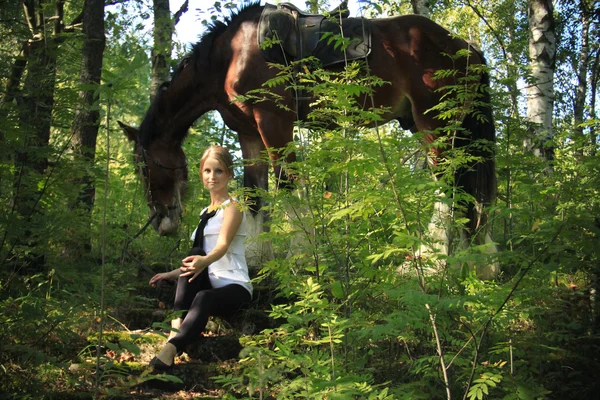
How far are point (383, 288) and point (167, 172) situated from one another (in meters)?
3.75

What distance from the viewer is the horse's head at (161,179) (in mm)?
5719

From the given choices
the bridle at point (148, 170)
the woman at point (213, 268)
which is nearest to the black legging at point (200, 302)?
the woman at point (213, 268)

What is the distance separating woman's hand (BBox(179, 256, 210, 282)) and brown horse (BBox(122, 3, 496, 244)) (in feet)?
5.45

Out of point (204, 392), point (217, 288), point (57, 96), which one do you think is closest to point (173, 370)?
point (204, 392)

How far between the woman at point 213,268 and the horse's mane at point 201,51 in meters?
2.04

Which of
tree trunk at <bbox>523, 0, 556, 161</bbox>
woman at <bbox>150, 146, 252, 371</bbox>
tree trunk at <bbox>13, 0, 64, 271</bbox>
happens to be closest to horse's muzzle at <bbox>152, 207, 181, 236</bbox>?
woman at <bbox>150, 146, 252, 371</bbox>

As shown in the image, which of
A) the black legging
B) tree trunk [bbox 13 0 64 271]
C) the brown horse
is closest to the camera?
tree trunk [bbox 13 0 64 271]

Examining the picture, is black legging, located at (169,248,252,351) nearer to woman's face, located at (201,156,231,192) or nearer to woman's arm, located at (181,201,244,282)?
woman's arm, located at (181,201,244,282)

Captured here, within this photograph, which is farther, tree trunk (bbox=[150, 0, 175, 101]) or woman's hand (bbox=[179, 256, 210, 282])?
tree trunk (bbox=[150, 0, 175, 101])

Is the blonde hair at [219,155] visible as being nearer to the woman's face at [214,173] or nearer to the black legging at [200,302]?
the woman's face at [214,173]

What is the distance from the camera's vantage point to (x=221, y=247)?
3736 mm

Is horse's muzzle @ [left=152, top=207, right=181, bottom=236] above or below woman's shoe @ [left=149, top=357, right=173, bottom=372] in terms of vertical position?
above

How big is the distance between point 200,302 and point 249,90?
2.74 metres

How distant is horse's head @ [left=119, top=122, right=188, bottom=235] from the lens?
572 cm
